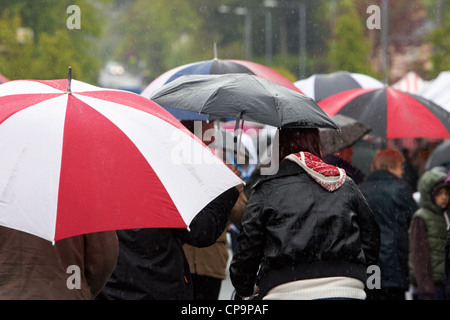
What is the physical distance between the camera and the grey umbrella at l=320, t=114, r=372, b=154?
722 cm

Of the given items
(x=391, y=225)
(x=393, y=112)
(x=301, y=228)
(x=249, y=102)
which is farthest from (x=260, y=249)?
(x=393, y=112)

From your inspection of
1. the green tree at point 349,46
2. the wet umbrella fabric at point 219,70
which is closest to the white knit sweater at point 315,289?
the wet umbrella fabric at point 219,70

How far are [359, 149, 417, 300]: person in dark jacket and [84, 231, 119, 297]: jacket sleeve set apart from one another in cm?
336

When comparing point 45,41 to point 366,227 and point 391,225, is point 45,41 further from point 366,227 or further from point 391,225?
point 366,227

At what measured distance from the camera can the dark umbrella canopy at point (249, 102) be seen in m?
4.33

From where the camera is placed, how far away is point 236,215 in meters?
5.25

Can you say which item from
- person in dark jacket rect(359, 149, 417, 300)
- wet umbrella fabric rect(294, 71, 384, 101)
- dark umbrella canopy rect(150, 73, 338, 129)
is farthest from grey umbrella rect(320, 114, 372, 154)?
dark umbrella canopy rect(150, 73, 338, 129)

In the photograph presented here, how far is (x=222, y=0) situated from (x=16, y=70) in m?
38.1

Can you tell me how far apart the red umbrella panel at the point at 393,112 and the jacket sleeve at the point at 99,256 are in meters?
3.61

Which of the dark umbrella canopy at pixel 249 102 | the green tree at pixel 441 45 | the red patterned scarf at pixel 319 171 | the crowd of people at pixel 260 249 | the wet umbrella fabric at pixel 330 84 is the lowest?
the crowd of people at pixel 260 249

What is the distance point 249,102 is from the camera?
14.7 ft

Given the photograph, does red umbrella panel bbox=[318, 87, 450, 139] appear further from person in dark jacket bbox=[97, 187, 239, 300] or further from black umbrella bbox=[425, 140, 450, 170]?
person in dark jacket bbox=[97, 187, 239, 300]

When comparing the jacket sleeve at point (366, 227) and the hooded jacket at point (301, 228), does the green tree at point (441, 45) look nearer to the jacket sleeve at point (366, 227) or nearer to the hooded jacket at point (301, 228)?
the jacket sleeve at point (366, 227)

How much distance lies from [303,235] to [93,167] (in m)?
1.31
